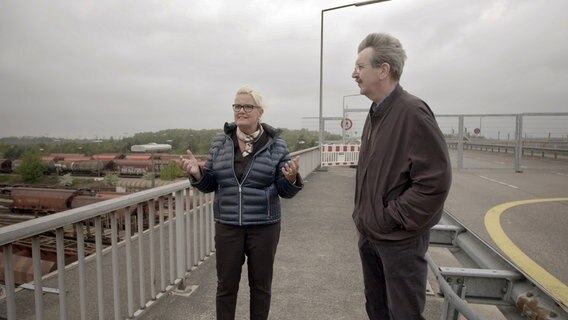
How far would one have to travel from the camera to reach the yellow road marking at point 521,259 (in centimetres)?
378

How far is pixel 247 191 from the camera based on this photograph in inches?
105

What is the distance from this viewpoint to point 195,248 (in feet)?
13.5

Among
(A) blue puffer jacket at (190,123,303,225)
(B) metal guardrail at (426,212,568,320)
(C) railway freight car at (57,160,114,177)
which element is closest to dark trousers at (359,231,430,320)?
(B) metal guardrail at (426,212,568,320)

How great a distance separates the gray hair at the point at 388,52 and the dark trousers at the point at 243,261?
1.47 meters

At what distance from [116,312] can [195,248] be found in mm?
1350

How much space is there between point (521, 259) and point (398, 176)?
4.04m

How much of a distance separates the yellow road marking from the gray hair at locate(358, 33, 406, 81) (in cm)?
→ 165

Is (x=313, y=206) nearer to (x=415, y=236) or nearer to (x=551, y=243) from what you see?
(x=551, y=243)

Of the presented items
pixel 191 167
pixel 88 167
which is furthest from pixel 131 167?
pixel 191 167

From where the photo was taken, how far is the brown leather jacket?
1825 mm

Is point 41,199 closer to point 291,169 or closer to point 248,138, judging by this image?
point 248,138

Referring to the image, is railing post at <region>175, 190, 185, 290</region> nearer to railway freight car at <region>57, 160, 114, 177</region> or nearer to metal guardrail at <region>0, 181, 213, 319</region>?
metal guardrail at <region>0, 181, 213, 319</region>

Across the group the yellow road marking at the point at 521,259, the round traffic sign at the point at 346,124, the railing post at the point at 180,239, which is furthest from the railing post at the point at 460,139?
the railing post at the point at 180,239

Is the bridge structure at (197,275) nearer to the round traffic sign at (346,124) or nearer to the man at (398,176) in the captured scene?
the man at (398,176)
